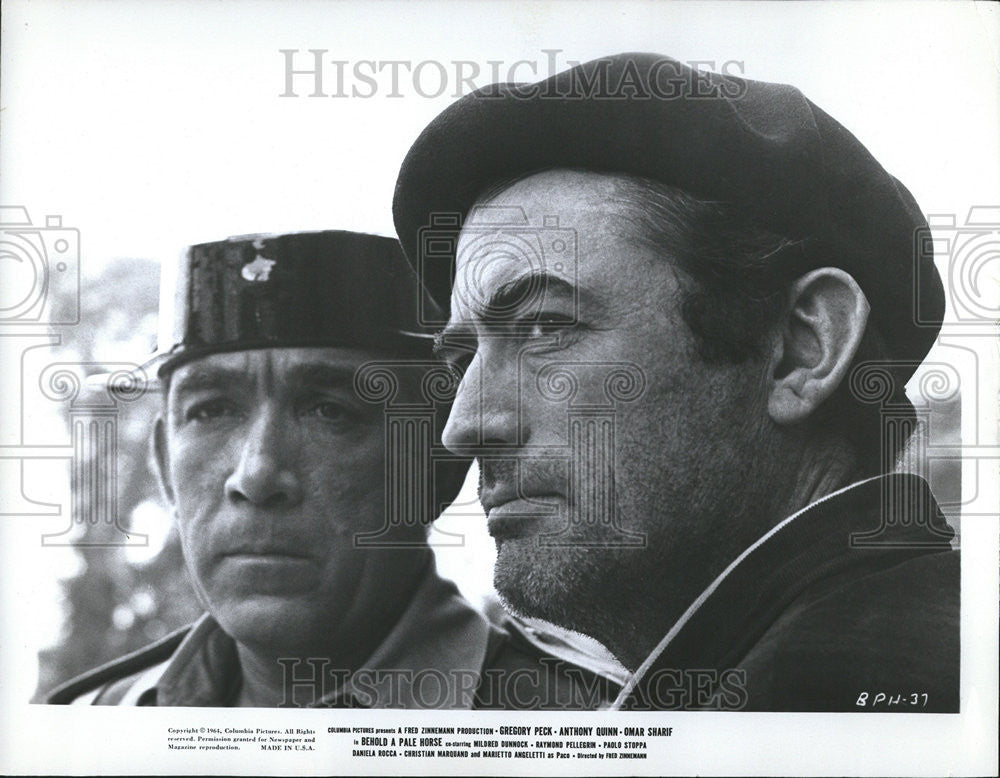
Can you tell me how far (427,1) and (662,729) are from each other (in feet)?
6.14

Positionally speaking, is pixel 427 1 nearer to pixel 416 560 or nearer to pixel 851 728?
pixel 416 560

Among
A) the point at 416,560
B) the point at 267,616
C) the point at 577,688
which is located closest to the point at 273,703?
the point at 267,616

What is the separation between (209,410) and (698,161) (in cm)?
130

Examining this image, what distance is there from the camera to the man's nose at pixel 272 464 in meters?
2.61

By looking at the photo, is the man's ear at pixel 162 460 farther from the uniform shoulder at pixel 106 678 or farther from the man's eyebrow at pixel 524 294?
the man's eyebrow at pixel 524 294

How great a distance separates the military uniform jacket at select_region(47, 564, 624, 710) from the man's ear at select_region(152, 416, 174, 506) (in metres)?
0.32

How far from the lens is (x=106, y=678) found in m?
2.72

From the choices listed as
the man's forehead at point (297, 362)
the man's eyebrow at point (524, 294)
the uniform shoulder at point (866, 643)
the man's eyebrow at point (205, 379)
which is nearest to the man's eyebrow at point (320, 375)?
the man's forehead at point (297, 362)

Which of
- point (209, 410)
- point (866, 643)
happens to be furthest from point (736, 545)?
point (209, 410)

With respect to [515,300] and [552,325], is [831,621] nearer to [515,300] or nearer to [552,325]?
[552,325]

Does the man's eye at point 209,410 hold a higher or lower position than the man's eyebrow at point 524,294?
lower

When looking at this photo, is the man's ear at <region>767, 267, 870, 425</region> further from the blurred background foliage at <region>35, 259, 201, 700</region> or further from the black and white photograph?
the blurred background foliage at <region>35, 259, 201, 700</region>

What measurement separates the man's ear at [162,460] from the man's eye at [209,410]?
0.27 ft

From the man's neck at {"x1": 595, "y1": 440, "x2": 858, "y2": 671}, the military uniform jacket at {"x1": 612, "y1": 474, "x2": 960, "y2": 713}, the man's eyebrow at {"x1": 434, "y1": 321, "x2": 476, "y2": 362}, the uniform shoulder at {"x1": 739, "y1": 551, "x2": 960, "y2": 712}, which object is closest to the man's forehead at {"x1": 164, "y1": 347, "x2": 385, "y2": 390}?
the man's eyebrow at {"x1": 434, "y1": 321, "x2": 476, "y2": 362}
